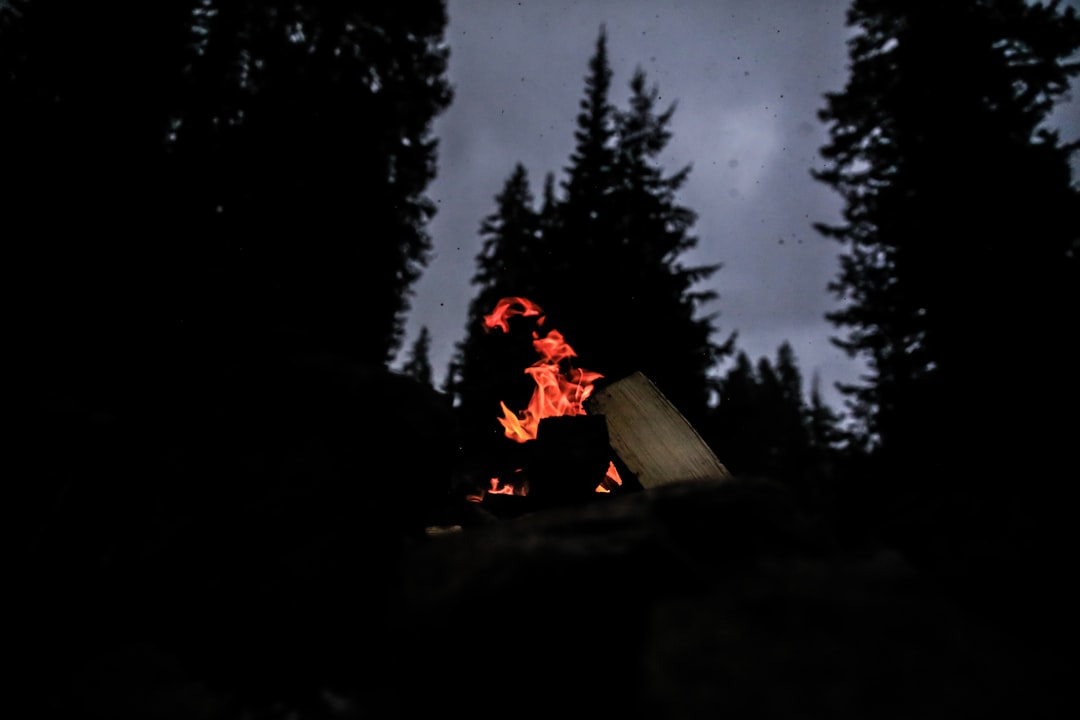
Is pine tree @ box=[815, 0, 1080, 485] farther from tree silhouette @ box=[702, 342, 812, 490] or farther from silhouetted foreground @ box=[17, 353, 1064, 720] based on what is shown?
tree silhouette @ box=[702, 342, 812, 490]

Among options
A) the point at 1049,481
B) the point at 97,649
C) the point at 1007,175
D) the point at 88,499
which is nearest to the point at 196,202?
the point at 88,499

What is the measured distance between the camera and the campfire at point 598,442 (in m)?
4.75

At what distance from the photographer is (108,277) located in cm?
594

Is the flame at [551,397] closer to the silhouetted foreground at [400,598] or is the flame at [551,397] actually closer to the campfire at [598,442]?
the campfire at [598,442]

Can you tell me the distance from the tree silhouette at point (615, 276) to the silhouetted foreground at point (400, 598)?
9.75 metres

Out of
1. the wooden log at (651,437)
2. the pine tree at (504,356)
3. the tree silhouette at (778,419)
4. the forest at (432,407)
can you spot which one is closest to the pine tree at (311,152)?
the forest at (432,407)

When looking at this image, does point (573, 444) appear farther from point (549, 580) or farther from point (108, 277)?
point (108, 277)

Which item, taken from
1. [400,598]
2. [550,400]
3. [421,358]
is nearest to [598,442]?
[550,400]

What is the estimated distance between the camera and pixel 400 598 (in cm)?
184

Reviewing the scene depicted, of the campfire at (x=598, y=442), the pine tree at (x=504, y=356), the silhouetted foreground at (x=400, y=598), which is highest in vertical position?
the pine tree at (x=504, y=356)

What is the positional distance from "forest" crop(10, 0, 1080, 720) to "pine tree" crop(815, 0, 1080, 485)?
6cm

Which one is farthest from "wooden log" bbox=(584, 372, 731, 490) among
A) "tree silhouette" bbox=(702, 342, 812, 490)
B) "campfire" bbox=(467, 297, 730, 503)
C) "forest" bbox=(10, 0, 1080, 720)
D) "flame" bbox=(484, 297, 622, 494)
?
"tree silhouette" bbox=(702, 342, 812, 490)

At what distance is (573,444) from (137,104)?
8278mm

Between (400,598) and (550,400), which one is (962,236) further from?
(400,598)
